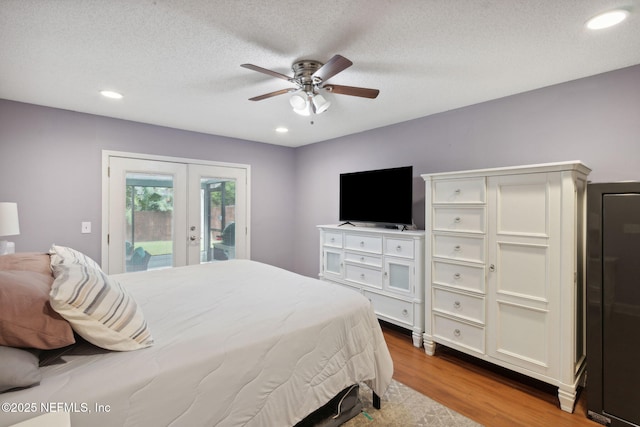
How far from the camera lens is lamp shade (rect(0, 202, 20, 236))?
92.9 inches

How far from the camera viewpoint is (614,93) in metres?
2.19

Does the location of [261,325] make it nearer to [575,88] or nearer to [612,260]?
[612,260]

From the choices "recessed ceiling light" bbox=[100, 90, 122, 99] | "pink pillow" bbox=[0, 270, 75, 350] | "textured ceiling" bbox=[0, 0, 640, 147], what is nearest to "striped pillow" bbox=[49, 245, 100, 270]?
"pink pillow" bbox=[0, 270, 75, 350]

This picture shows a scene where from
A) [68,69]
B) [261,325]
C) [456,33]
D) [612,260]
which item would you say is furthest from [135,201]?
[612,260]

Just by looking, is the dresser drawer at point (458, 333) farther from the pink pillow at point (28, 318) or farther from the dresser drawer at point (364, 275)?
the pink pillow at point (28, 318)

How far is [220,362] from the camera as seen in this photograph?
129 cm

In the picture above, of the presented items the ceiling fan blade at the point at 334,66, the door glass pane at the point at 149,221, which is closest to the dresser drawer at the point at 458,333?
the ceiling fan blade at the point at 334,66

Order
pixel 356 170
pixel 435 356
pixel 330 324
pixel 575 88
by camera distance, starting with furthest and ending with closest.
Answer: pixel 356 170 → pixel 435 356 → pixel 575 88 → pixel 330 324

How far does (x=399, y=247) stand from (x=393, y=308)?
26.3 inches

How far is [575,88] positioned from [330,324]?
2656 millimetres

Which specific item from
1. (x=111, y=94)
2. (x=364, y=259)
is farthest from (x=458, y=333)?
(x=111, y=94)

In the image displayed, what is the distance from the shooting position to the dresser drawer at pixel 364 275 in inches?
130

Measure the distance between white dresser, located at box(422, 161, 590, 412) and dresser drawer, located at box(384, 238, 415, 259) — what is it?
23cm

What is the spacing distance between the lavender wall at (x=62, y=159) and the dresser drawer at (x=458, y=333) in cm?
355
